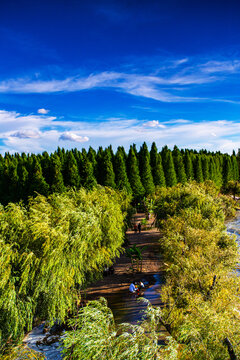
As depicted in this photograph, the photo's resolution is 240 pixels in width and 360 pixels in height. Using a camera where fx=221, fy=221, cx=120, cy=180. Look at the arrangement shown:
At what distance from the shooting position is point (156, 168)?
A: 47906 mm

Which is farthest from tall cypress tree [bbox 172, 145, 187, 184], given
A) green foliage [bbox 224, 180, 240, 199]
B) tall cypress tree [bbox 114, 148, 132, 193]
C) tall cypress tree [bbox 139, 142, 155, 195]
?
tall cypress tree [bbox 114, 148, 132, 193]

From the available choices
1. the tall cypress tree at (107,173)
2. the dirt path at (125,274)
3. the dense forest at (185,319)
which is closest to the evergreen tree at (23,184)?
the tall cypress tree at (107,173)

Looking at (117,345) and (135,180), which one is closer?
(117,345)

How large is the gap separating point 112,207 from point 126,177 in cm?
2383

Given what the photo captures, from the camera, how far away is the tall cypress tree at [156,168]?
47656 mm

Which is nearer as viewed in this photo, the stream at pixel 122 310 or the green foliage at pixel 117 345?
the green foliage at pixel 117 345

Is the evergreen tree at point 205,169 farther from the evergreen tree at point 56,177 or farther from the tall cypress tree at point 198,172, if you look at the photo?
the evergreen tree at point 56,177

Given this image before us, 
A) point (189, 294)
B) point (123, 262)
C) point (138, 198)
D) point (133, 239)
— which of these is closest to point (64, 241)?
point (189, 294)

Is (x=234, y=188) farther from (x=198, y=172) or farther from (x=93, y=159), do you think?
(x=93, y=159)

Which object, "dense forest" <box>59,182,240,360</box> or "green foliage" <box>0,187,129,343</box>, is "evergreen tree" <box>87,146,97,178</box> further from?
"green foliage" <box>0,187,129,343</box>

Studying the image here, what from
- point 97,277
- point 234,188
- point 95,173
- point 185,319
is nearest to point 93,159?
point 95,173

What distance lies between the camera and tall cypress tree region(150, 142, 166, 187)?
4766cm

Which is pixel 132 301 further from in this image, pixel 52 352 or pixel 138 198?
pixel 138 198

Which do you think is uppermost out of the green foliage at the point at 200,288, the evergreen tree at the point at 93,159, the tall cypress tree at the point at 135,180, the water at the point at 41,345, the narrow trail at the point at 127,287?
the evergreen tree at the point at 93,159
